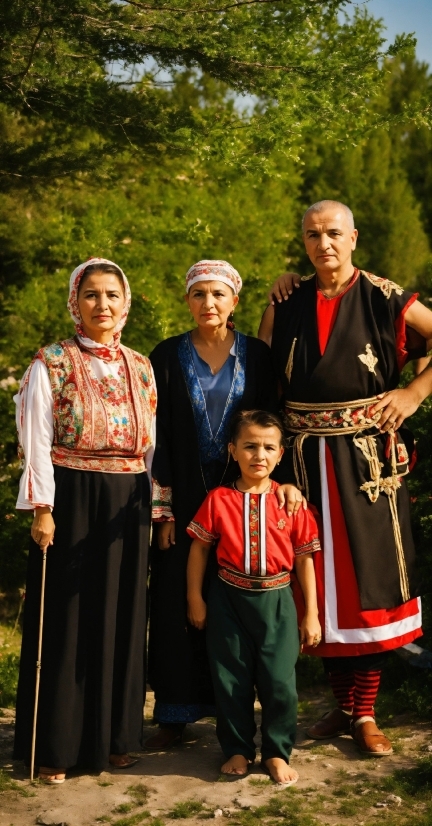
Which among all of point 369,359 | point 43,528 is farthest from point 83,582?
point 369,359

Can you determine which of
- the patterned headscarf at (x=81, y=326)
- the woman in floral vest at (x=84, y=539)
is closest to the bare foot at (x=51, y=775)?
the woman in floral vest at (x=84, y=539)

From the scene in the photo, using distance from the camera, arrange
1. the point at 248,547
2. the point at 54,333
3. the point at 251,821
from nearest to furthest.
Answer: the point at 251,821 → the point at 248,547 → the point at 54,333

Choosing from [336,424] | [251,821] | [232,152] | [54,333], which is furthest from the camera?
[54,333]

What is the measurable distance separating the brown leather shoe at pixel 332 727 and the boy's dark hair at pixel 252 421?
1.40 meters

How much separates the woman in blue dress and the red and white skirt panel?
428 millimetres

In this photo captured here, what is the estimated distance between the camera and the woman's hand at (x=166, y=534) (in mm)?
4270

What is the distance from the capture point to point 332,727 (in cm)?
455

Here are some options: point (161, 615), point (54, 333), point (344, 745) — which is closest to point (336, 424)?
point (161, 615)

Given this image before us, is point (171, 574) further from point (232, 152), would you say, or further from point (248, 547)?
point (232, 152)

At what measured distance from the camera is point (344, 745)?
14.5 ft

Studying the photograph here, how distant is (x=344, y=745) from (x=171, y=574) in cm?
107

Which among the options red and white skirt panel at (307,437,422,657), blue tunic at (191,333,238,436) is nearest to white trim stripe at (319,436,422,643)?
red and white skirt panel at (307,437,422,657)

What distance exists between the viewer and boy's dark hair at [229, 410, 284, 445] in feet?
13.2

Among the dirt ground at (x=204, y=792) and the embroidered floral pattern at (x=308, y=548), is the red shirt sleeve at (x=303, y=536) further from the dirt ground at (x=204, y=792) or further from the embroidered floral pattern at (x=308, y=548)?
the dirt ground at (x=204, y=792)
